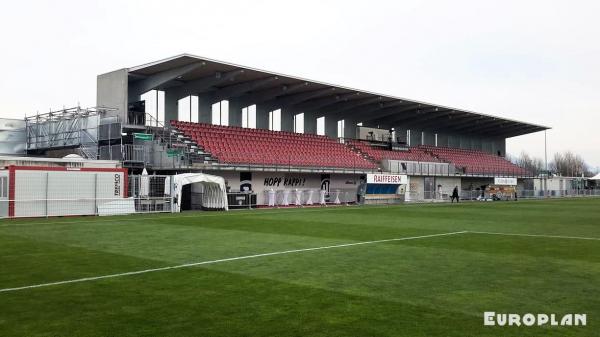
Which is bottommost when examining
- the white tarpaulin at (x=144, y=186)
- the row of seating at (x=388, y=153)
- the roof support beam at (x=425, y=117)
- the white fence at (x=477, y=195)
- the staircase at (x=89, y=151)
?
the white fence at (x=477, y=195)

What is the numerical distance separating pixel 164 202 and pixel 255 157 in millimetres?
10212

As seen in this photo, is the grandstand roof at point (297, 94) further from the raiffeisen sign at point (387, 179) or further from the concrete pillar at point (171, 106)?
the raiffeisen sign at point (387, 179)

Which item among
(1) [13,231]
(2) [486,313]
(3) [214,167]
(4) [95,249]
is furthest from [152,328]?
(3) [214,167]

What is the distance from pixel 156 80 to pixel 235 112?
371 inches

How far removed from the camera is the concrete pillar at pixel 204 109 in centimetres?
4244

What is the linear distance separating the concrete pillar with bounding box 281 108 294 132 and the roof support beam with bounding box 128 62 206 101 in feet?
45.8

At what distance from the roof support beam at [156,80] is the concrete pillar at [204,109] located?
19.0 feet

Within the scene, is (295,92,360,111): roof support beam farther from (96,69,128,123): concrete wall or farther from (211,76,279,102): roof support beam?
(96,69,128,123): concrete wall

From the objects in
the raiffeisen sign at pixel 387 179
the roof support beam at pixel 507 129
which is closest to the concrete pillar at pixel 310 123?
the raiffeisen sign at pixel 387 179

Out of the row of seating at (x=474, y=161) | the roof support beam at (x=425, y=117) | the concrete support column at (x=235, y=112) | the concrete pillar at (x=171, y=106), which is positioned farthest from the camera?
the row of seating at (x=474, y=161)

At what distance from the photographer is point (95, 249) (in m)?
12.9

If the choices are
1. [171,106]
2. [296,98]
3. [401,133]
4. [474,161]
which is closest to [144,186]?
[171,106]

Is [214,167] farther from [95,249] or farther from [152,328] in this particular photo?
[152,328]

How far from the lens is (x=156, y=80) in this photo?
36500 mm
